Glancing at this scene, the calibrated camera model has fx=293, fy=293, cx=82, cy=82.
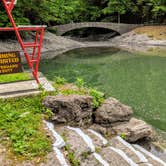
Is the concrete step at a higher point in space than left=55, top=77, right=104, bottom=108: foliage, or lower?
lower

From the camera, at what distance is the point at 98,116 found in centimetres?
967

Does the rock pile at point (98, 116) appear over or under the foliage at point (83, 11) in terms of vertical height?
under

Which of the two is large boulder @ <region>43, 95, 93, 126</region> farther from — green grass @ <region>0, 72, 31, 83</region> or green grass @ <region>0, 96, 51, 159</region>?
green grass @ <region>0, 72, 31, 83</region>

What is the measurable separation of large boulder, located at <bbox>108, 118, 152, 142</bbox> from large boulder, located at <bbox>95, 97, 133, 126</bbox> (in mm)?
255

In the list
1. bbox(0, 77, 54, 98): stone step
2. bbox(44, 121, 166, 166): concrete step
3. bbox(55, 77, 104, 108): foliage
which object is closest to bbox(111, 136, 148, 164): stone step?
bbox(44, 121, 166, 166): concrete step

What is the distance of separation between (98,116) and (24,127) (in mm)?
2911

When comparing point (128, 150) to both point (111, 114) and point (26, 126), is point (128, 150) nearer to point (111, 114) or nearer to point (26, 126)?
point (111, 114)

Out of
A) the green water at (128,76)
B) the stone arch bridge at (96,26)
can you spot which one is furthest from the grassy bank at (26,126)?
the stone arch bridge at (96,26)

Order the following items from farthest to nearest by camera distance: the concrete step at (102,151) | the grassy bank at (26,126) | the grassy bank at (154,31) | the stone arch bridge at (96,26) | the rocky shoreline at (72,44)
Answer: the stone arch bridge at (96,26) → the grassy bank at (154,31) → the rocky shoreline at (72,44) → the concrete step at (102,151) → the grassy bank at (26,126)

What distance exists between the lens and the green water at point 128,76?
13.0m

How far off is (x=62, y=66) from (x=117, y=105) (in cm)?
1632

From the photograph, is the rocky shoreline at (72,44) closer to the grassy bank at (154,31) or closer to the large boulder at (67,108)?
the grassy bank at (154,31)

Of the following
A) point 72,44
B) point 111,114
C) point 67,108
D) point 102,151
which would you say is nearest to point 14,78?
point 67,108

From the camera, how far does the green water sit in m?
13.0
